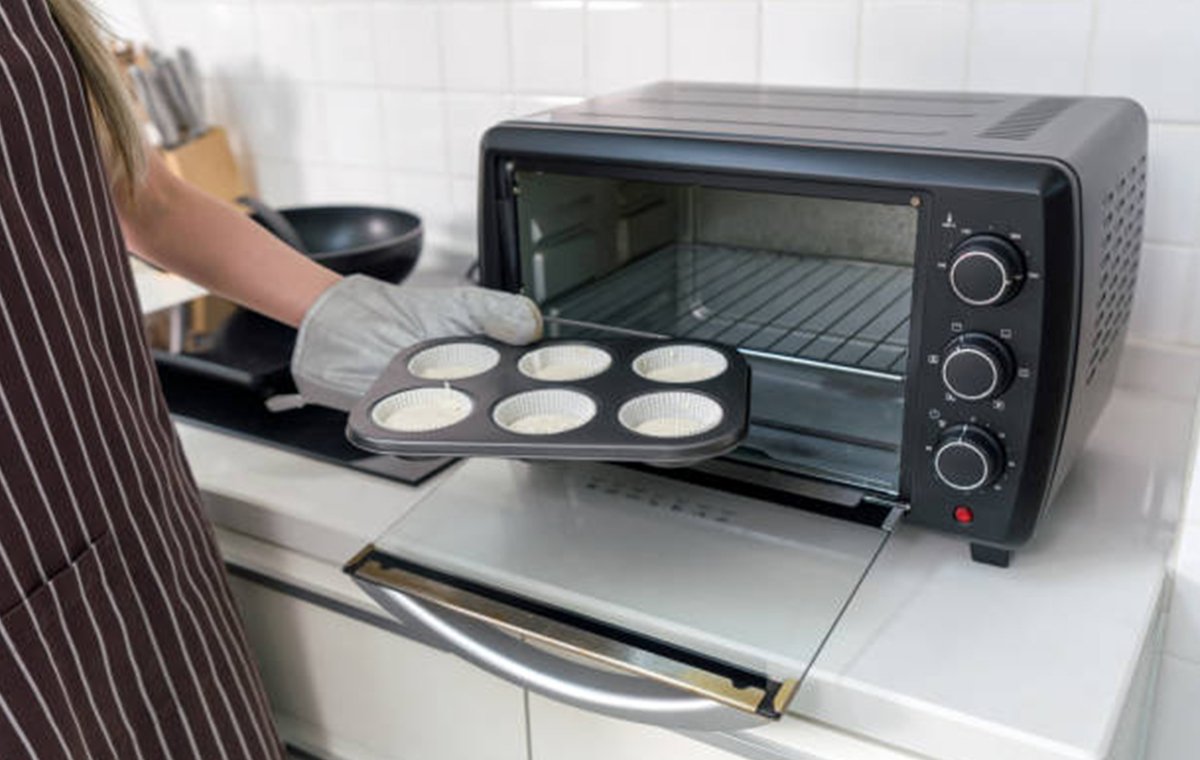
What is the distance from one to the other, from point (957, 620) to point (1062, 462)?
0.12 meters

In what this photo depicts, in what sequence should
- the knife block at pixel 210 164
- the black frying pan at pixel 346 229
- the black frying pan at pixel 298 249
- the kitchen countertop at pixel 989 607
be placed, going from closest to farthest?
the kitchen countertop at pixel 989 607, the black frying pan at pixel 298 249, the black frying pan at pixel 346 229, the knife block at pixel 210 164

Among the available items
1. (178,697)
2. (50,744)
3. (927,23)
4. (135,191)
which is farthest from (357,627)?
(927,23)

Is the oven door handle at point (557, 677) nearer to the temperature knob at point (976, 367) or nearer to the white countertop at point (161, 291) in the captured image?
the temperature knob at point (976, 367)

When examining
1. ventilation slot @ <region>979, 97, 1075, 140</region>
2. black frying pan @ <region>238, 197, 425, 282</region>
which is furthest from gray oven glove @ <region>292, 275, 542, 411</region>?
ventilation slot @ <region>979, 97, 1075, 140</region>

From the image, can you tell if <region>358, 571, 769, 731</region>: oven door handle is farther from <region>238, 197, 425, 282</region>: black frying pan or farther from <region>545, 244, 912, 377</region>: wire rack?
<region>238, 197, 425, 282</region>: black frying pan

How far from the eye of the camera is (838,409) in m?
0.83

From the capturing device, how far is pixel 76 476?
66 centimetres

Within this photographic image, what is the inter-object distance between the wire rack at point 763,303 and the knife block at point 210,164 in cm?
68

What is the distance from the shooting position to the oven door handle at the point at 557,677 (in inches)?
25.4

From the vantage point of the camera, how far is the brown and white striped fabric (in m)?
0.62

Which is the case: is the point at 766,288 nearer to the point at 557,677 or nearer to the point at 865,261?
the point at 865,261

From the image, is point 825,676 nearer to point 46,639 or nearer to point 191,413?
point 46,639

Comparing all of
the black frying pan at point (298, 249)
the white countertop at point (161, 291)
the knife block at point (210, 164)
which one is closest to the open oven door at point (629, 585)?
the black frying pan at point (298, 249)

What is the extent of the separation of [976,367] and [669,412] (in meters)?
0.19
